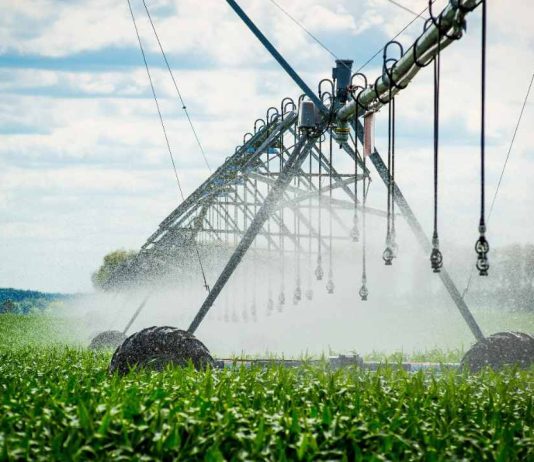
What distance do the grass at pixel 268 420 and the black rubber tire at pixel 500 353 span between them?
6.83 feet

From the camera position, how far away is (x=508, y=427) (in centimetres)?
709

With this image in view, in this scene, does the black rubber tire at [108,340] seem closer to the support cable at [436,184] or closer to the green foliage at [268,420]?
the green foliage at [268,420]

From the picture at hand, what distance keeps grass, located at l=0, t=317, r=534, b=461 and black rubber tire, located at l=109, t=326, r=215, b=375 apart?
1.69 metres

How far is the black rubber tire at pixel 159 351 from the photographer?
10.7 metres

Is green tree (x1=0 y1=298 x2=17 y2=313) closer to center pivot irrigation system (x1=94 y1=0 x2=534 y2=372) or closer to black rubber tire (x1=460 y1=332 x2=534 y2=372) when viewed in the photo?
center pivot irrigation system (x1=94 y1=0 x2=534 y2=372)

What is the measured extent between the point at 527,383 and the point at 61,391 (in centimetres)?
475

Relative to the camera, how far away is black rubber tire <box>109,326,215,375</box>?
10.7m

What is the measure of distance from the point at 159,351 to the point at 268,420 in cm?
422

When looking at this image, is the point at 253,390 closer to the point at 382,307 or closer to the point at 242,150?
the point at 242,150

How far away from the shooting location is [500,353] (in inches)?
437

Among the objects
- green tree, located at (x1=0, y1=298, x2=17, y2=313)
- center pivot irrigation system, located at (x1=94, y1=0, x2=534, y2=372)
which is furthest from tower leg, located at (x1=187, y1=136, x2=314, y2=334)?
green tree, located at (x1=0, y1=298, x2=17, y2=313)

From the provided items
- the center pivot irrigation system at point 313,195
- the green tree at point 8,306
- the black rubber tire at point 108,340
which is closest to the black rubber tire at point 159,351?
the center pivot irrigation system at point 313,195

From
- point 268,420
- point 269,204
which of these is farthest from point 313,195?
point 268,420

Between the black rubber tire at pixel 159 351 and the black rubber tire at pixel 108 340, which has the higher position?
the black rubber tire at pixel 108 340
